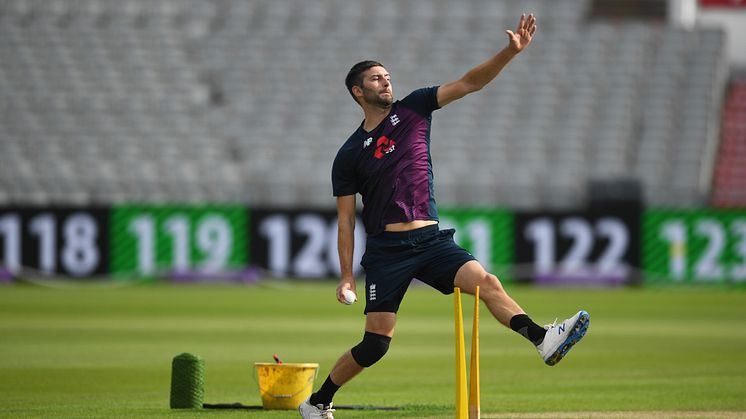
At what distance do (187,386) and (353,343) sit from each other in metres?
6.86

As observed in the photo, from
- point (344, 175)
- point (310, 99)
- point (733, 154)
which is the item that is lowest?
point (733, 154)

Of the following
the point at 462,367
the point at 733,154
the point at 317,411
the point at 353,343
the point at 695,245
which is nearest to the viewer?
the point at 462,367

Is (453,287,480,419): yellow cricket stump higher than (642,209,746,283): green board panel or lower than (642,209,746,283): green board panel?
higher

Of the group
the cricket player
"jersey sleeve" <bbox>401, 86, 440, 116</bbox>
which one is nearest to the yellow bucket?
the cricket player

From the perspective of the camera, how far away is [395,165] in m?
8.81

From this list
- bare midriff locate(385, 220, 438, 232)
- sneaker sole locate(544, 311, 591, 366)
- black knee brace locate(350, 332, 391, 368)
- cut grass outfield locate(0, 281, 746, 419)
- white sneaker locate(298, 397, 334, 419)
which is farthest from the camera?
cut grass outfield locate(0, 281, 746, 419)

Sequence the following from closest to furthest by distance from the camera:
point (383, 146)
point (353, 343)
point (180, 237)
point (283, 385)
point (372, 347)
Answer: point (372, 347)
point (383, 146)
point (283, 385)
point (353, 343)
point (180, 237)

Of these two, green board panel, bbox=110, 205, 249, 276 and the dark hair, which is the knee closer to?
the dark hair

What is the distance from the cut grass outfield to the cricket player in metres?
1.16

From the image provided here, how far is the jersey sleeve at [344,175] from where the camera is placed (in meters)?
8.94

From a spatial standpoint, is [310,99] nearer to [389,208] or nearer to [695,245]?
[695,245]

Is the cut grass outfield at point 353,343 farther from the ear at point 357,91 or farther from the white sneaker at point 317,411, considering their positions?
the ear at point 357,91

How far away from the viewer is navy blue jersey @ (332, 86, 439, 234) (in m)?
8.83

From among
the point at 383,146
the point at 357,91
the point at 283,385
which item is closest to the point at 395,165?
the point at 383,146
